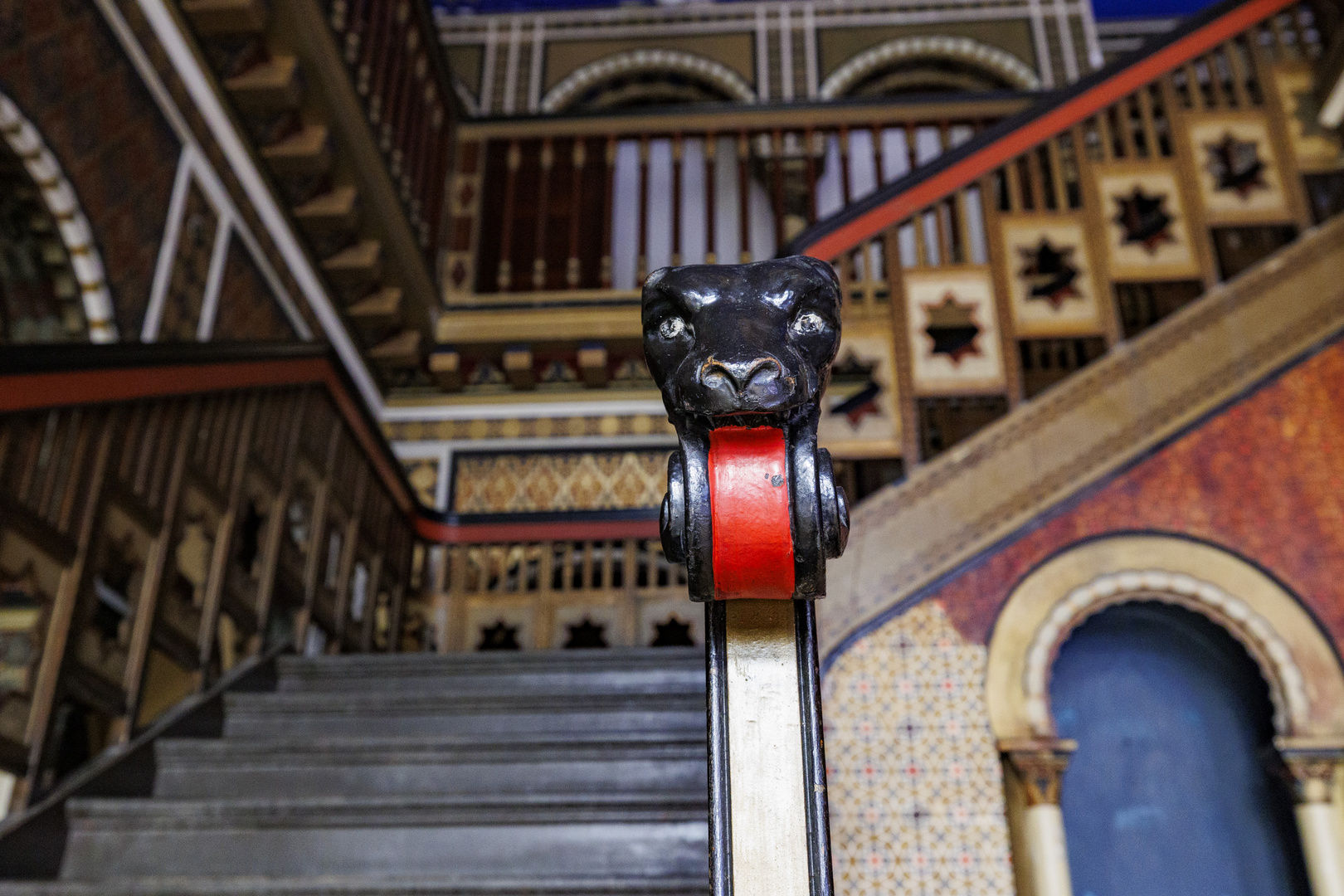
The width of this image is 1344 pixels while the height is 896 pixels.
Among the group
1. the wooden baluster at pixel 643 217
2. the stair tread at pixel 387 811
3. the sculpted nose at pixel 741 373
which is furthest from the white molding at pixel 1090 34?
the sculpted nose at pixel 741 373

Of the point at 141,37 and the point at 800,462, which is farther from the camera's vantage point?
the point at 141,37

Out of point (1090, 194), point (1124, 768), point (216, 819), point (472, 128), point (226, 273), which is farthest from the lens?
point (472, 128)

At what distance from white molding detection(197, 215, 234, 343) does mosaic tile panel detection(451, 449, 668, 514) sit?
186 cm

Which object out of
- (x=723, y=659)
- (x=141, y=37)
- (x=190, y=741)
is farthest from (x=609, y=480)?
(x=723, y=659)

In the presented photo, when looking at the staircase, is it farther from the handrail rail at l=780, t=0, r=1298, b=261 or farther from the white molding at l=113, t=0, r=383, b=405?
the white molding at l=113, t=0, r=383, b=405

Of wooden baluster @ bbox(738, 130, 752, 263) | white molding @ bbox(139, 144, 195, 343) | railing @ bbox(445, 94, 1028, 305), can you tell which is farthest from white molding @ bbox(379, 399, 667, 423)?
white molding @ bbox(139, 144, 195, 343)

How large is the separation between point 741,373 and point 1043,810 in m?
1.67

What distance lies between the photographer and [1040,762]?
2.44m

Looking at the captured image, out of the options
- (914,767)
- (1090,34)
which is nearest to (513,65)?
(1090,34)

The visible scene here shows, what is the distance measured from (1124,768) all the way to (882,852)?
634 millimetres

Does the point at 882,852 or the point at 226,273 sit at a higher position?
the point at 226,273

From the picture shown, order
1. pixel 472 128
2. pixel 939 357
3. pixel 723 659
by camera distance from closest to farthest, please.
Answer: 1. pixel 723 659
2. pixel 939 357
3. pixel 472 128

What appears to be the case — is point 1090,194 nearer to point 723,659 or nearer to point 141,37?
point 723,659

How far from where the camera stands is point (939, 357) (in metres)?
2.83
